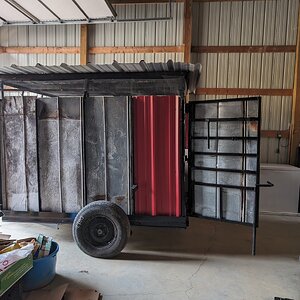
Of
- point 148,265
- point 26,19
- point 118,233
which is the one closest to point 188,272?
point 148,265

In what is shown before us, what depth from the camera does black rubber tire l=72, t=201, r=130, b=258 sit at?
122 inches

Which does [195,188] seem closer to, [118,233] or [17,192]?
[118,233]

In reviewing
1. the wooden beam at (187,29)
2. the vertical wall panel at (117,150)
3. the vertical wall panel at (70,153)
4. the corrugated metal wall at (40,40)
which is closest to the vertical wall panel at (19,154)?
the vertical wall panel at (70,153)

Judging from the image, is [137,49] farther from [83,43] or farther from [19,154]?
[19,154]

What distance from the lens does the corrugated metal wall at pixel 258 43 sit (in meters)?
5.81

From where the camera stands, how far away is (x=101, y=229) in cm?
319

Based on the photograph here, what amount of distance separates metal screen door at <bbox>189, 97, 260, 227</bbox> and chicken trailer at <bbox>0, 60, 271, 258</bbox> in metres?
0.01

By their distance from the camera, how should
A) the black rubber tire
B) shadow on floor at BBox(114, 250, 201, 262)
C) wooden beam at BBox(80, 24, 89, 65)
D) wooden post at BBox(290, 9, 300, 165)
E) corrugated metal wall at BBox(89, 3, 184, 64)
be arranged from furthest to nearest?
wooden beam at BBox(80, 24, 89, 65) < corrugated metal wall at BBox(89, 3, 184, 64) < wooden post at BBox(290, 9, 300, 165) < shadow on floor at BBox(114, 250, 201, 262) < the black rubber tire

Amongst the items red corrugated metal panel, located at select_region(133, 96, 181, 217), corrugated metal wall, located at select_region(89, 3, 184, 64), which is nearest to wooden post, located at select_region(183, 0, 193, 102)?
corrugated metal wall, located at select_region(89, 3, 184, 64)

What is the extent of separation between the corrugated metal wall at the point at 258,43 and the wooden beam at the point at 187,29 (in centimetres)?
22

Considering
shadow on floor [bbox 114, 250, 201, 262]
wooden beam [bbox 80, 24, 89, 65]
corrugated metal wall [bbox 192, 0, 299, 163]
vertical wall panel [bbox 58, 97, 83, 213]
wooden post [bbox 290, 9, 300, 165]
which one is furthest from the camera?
wooden beam [bbox 80, 24, 89, 65]

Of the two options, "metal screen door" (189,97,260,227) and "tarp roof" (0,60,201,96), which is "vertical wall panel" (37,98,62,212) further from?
"metal screen door" (189,97,260,227)

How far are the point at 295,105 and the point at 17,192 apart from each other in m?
5.51

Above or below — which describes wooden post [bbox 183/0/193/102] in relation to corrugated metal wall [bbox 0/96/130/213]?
above
